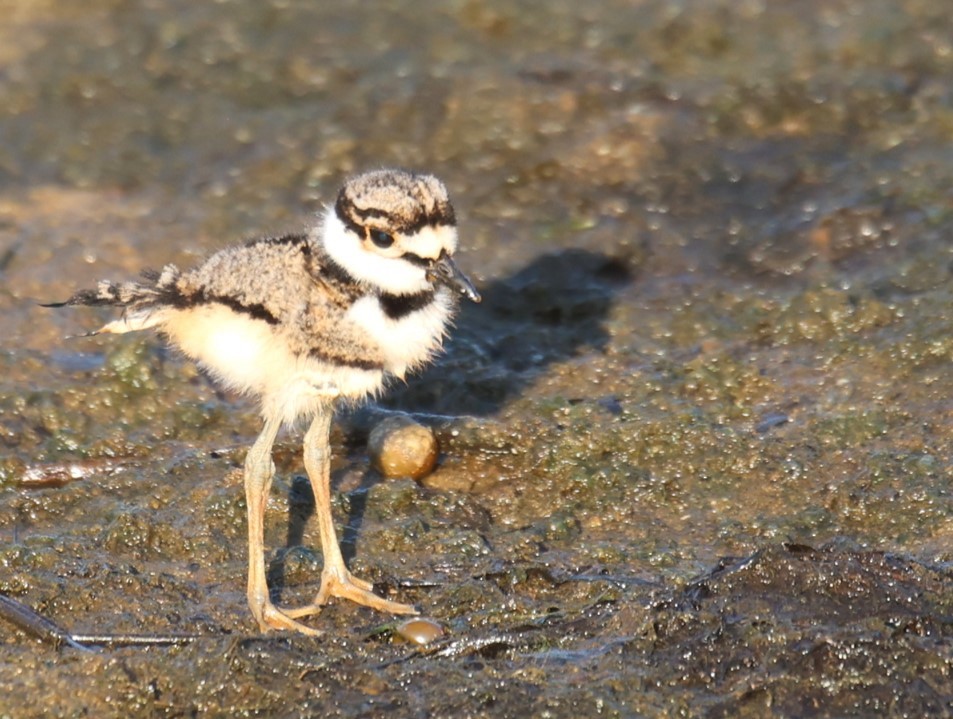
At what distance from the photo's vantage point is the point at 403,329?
3.90 metres

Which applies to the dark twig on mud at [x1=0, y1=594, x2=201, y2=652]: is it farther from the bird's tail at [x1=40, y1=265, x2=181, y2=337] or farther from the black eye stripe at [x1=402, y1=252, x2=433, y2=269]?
the black eye stripe at [x1=402, y1=252, x2=433, y2=269]

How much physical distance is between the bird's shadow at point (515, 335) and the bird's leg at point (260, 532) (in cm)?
35

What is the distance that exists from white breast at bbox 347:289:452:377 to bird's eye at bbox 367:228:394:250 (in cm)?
15

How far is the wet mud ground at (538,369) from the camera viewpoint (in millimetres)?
3508

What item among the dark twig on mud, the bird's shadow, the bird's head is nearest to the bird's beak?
the bird's head

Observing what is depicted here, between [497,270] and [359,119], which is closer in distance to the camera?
[497,270]

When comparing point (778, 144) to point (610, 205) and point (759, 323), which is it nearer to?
point (610, 205)

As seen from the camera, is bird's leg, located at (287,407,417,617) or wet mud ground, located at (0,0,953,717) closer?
wet mud ground, located at (0,0,953,717)

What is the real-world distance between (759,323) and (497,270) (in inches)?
42.3

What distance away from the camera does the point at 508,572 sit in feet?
12.9

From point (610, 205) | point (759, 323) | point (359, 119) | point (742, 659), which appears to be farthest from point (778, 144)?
point (742, 659)

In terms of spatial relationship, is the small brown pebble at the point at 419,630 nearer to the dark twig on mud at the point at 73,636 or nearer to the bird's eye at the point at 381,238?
the dark twig on mud at the point at 73,636

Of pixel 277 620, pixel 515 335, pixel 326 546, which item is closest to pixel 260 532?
pixel 326 546

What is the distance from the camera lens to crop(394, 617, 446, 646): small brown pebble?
12.0ft
